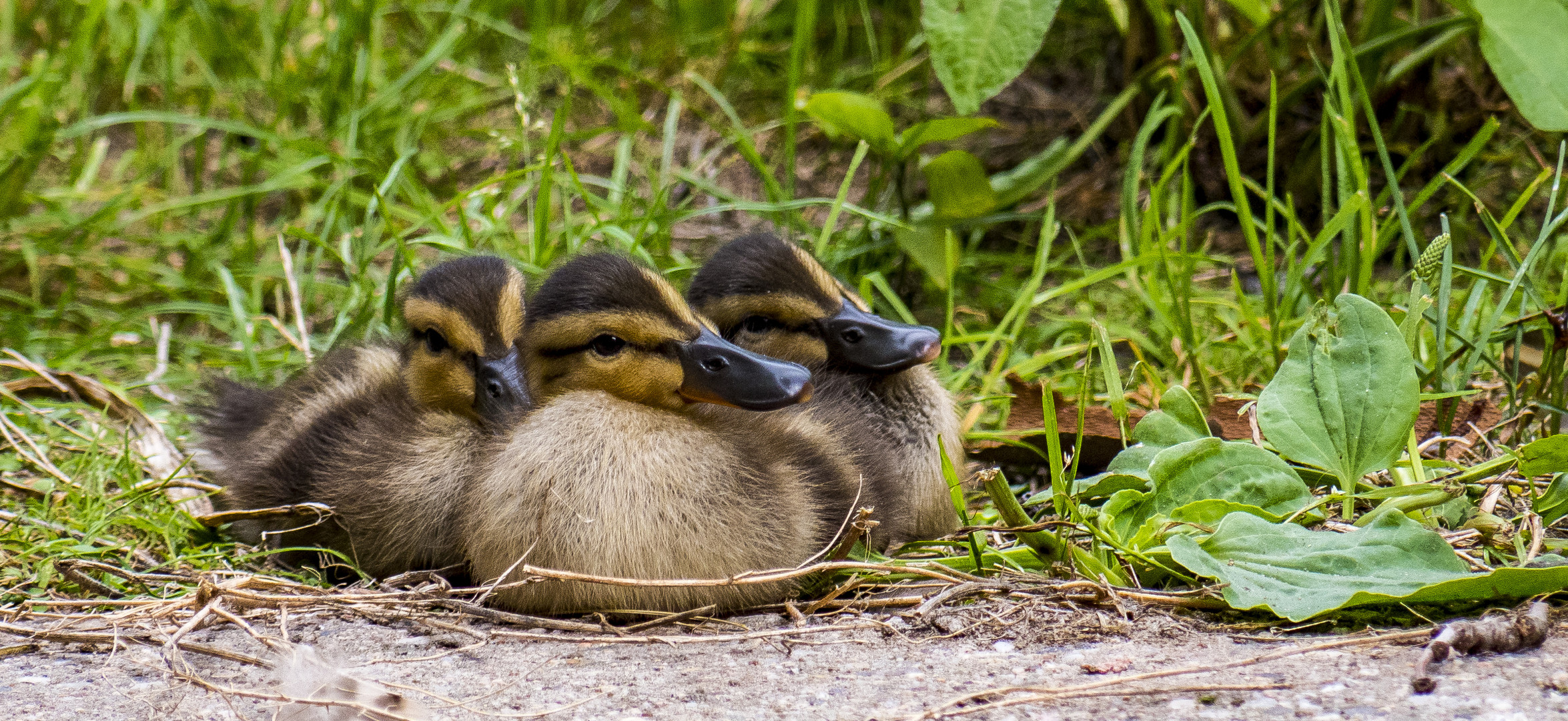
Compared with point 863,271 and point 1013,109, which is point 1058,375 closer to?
point 863,271

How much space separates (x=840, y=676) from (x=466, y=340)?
1.17 m

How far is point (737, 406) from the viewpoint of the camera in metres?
2.22

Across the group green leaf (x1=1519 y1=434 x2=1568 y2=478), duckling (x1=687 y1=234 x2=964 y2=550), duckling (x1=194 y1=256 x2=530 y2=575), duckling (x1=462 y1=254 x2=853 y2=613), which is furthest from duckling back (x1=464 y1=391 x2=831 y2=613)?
green leaf (x1=1519 y1=434 x2=1568 y2=478)

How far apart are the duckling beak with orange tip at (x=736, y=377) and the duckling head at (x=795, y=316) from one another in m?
0.40

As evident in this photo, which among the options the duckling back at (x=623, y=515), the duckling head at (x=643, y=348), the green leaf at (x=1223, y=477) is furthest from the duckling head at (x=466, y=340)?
the green leaf at (x=1223, y=477)

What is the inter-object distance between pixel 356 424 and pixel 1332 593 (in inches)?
72.6

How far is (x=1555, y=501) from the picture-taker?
75.1 inches

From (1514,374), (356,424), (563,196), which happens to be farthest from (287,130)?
(1514,374)

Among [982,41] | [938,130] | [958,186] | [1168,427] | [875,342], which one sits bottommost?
[1168,427]

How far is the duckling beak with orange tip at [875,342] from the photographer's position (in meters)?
2.57

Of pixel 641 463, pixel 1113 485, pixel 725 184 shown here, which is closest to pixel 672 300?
pixel 641 463

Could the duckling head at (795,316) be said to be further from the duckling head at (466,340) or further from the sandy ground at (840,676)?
the sandy ground at (840,676)

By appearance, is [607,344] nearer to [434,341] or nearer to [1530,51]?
[434,341]

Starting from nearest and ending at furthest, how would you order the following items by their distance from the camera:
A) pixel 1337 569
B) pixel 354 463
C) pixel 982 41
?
1. pixel 1337 569
2. pixel 354 463
3. pixel 982 41
